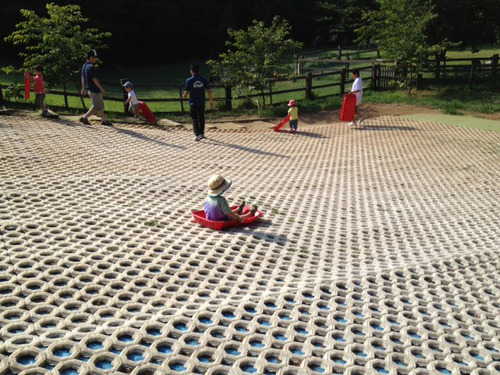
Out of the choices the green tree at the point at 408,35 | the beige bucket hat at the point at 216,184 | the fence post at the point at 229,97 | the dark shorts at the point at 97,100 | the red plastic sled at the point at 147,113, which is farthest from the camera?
the green tree at the point at 408,35

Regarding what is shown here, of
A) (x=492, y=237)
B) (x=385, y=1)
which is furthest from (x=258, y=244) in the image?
(x=385, y=1)

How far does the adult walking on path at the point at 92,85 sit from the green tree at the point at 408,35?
14481 millimetres

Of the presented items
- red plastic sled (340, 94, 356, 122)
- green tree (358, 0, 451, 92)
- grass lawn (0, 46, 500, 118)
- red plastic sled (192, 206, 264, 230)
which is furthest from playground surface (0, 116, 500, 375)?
green tree (358, 0, 451, 92)

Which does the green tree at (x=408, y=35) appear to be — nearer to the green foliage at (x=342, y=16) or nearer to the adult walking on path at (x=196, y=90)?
the adult walking on path at (x=196, y=90)

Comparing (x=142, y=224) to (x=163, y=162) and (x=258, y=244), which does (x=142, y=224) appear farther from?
(x=163, y=162)

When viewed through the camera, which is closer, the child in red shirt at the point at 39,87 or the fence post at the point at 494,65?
the child in red shirt at the point at 39,87

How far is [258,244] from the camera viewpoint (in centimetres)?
654

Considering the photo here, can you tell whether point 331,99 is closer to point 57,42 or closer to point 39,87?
point 57,42

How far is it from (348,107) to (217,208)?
11.3 m

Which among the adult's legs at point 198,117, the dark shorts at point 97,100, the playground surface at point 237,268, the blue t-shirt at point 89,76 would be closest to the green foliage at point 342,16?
the adult's legs at point 198,117

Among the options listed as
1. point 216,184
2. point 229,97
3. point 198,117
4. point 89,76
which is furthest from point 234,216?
point 229,97

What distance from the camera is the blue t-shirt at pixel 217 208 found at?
6680mm

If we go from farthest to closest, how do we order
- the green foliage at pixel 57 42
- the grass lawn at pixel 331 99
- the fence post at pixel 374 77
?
the fence post at pixel 374 77 → the grass lawn at pixel 331 99 → the green foliage at pixel 57 42

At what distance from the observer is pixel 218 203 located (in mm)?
6699
